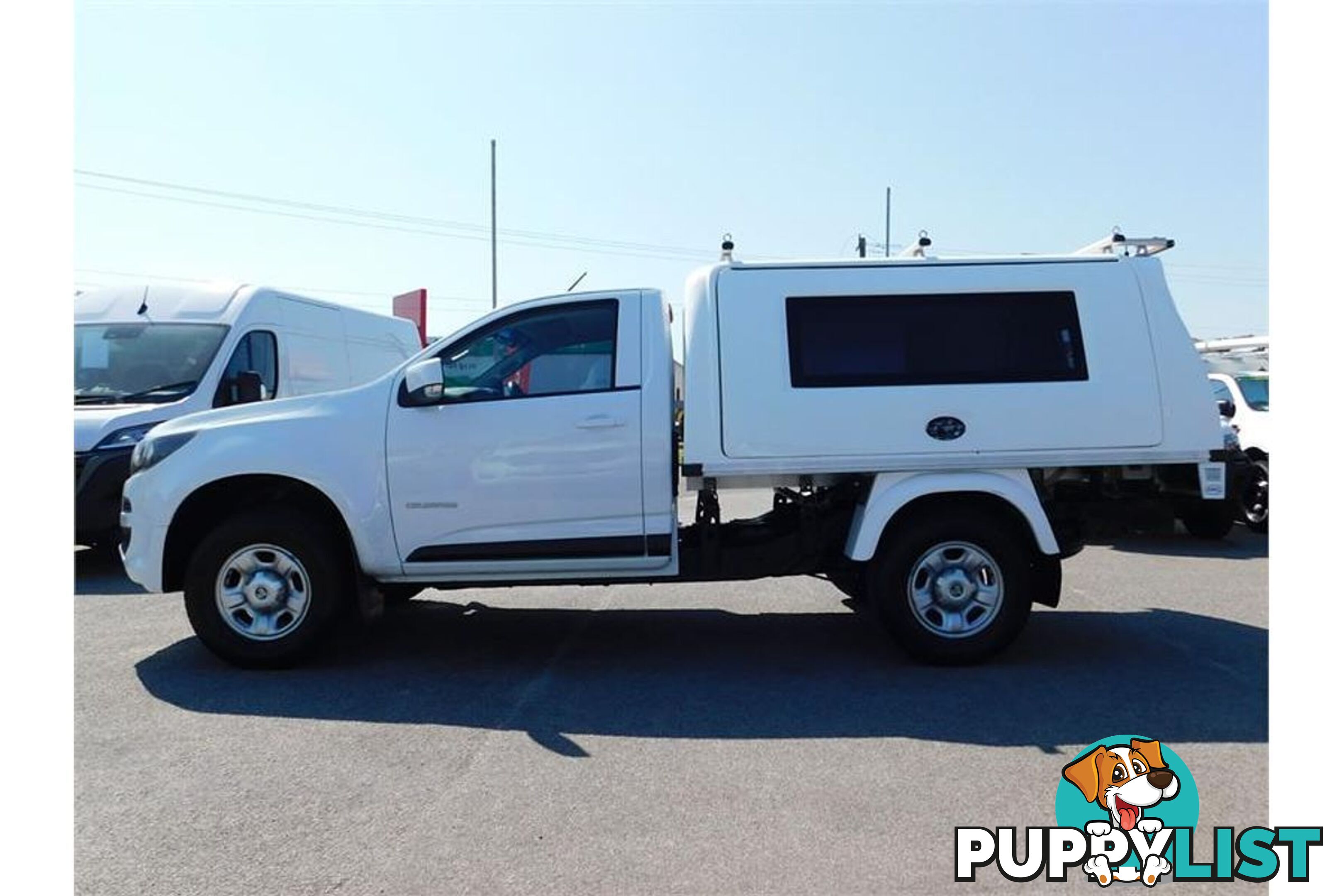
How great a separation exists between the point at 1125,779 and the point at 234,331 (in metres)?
9.17

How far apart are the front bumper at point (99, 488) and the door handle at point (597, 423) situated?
515cm

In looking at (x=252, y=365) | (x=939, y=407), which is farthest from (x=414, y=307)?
(x=939, y=407)

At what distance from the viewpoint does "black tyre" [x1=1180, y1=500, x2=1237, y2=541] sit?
1067cm

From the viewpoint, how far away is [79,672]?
6.20m

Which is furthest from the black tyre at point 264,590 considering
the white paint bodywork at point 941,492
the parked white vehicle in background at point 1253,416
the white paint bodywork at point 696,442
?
the parked white vehicle in background at point 1253,416

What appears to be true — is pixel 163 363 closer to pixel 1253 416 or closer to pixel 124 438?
pixel 124 438

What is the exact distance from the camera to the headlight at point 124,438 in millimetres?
9164

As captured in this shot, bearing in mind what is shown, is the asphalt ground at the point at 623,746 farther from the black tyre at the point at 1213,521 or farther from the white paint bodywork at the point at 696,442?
the black tyre at the point at 1213,521

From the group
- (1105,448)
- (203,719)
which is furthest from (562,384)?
(1105,448)

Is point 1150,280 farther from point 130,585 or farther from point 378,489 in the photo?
point 130,585

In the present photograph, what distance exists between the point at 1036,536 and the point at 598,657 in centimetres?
272

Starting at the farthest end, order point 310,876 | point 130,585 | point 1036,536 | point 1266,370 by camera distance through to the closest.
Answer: point 1266,370, point 130,585, point 1036,536, point 310,876

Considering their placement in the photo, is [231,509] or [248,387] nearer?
[231,509]

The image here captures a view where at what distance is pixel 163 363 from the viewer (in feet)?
33.4
